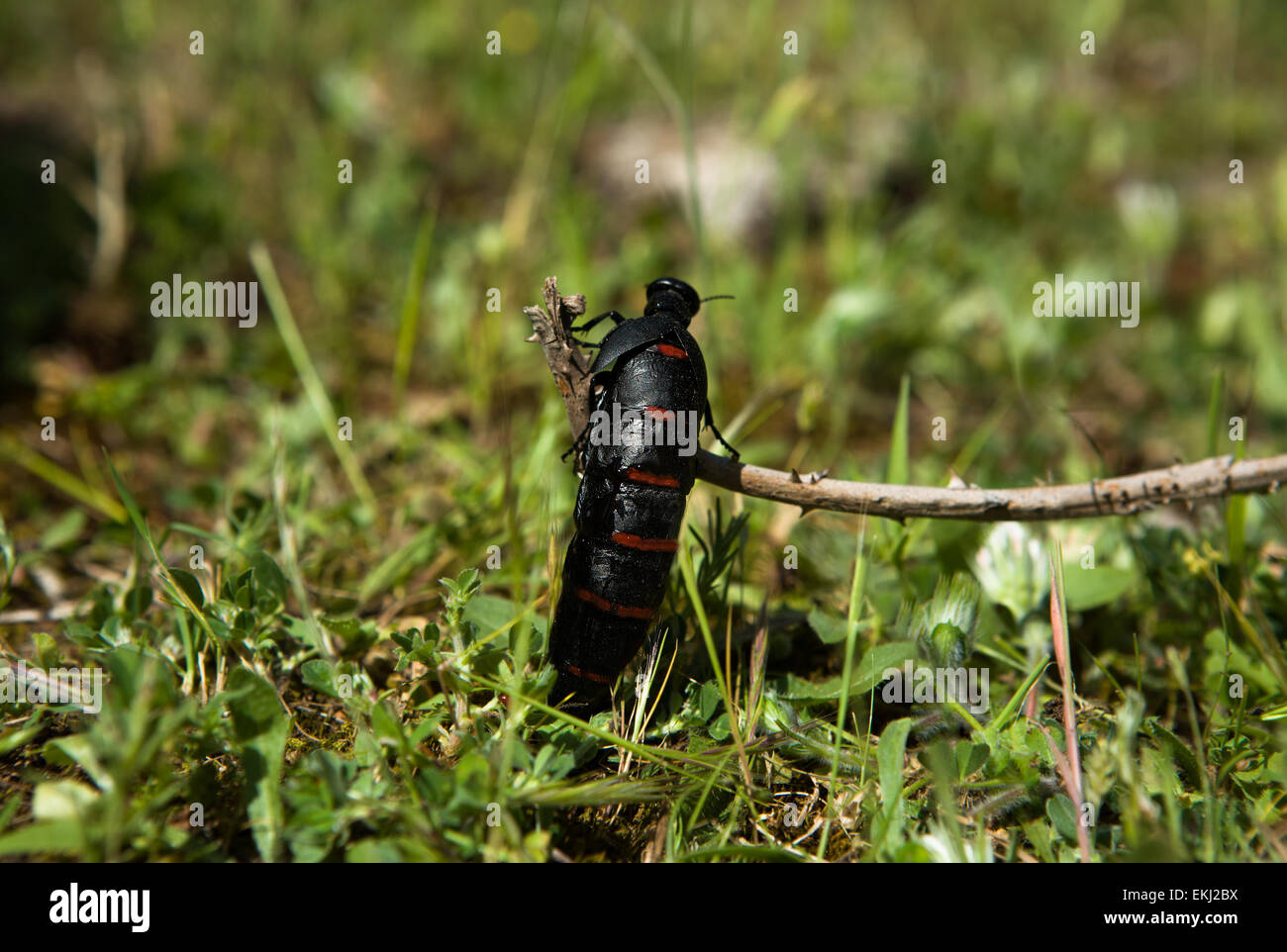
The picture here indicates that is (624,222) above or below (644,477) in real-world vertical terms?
above

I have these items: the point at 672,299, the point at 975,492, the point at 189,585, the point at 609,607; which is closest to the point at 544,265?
the point at 672,299

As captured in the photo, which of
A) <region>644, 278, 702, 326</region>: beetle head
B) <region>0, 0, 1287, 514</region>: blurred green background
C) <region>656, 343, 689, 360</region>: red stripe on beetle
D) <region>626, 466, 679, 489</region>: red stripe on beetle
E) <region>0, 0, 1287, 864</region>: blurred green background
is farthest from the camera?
<region>0, 0, 1287, 514</region>: blurred green background

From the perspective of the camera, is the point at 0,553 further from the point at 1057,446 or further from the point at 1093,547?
the point at 1057,446

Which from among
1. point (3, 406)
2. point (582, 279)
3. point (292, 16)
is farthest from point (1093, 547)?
point (292, 16)

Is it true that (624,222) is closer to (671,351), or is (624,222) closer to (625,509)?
(671,351)

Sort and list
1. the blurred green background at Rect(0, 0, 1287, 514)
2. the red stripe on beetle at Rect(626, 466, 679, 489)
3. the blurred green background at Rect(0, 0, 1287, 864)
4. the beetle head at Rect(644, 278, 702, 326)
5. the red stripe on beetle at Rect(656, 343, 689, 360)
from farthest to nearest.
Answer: the blurred green background at Rect(0, 0, 1287, 514) → the blurred green background at Rect(0, 0, 1287, 864) → the beetle head at Rect(644, 278, 702, 326) → the red stripe on beetle at Rect(656, 343, 689, 360) → the red stripe on beetle at Rect(626, 466, 679, 489)

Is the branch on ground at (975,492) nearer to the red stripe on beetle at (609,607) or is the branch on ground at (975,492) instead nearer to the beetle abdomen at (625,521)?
the beetle abdomen at (625,521)

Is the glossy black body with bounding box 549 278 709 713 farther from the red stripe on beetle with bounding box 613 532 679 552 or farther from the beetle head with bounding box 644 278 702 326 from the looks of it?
the beetle head with bounding box 644 278 702 326

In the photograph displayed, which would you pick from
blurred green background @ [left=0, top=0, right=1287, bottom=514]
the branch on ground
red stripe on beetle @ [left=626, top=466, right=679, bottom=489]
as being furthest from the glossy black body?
blurred green background @ [left=0, top=0, right=1287, bottom=514]
